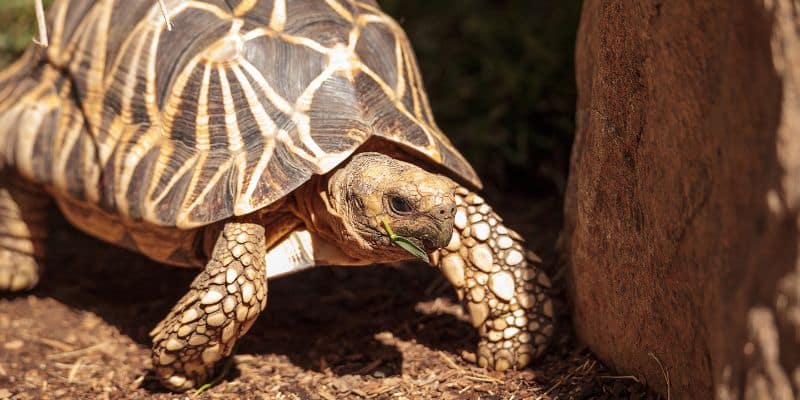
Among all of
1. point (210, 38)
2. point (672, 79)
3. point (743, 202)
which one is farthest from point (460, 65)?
point (743, 202)

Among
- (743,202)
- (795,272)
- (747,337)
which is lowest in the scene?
(747,337)

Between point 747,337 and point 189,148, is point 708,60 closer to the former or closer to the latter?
point 747,337

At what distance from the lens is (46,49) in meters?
3.74

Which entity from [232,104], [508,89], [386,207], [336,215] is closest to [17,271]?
[232,104]

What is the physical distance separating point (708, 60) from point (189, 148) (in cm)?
189

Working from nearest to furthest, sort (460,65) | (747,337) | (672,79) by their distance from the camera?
(747,337)
(672,79)
(460,65)

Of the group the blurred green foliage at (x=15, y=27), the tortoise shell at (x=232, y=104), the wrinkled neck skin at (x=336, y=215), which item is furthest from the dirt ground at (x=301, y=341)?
the blurred green foliage at (x=15, y=27)

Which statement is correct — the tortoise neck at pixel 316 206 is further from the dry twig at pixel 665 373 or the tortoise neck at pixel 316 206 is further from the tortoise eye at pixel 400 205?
the dry twig at pixel 665 373

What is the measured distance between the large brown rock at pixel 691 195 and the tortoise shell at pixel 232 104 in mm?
658

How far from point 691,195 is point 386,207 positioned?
985mm

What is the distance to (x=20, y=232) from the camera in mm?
3883

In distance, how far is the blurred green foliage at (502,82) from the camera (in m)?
4.89

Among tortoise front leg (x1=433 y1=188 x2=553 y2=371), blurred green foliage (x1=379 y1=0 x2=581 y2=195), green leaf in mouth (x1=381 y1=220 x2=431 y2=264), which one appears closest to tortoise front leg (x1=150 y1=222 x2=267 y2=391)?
green leaf in mouth (x1=381 y1=220 x2=431 y2=264)

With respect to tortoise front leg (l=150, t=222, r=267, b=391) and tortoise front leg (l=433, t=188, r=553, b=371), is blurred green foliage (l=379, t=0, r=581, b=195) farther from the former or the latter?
tortoise front leg (l=150, t=222, r=267, b=391)
